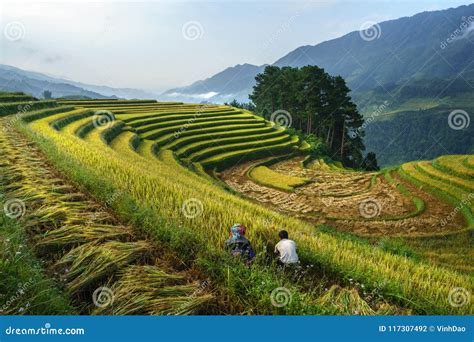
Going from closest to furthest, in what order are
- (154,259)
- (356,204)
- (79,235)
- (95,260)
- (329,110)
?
(95,260), (154,259), (79,235), (356,204), (329,110)

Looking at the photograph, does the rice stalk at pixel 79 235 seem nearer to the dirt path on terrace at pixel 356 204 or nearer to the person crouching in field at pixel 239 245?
the person crouching in field at pixel 239 245

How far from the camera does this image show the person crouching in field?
183 inches

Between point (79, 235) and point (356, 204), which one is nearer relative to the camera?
point (79, 235)

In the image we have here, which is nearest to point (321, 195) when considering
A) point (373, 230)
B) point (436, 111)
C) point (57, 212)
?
point (373, 230)

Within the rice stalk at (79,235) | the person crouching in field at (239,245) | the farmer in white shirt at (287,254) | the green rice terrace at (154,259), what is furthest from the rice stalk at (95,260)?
the farmer in white shirt at (287,254)

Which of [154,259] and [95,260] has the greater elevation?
[95,260]

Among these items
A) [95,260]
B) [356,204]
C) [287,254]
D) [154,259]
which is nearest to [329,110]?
[356,204]

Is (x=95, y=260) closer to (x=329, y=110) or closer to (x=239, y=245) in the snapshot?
(x=239, y=245)

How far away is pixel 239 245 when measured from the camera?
4820mm

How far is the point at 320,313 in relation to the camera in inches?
149

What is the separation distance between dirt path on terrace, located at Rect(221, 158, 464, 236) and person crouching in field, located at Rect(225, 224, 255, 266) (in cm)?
1072

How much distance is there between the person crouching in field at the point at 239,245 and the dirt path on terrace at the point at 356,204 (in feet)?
35.2

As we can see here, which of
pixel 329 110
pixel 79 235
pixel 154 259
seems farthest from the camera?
pixel 329 110

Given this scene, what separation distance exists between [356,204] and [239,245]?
46.5 ft
